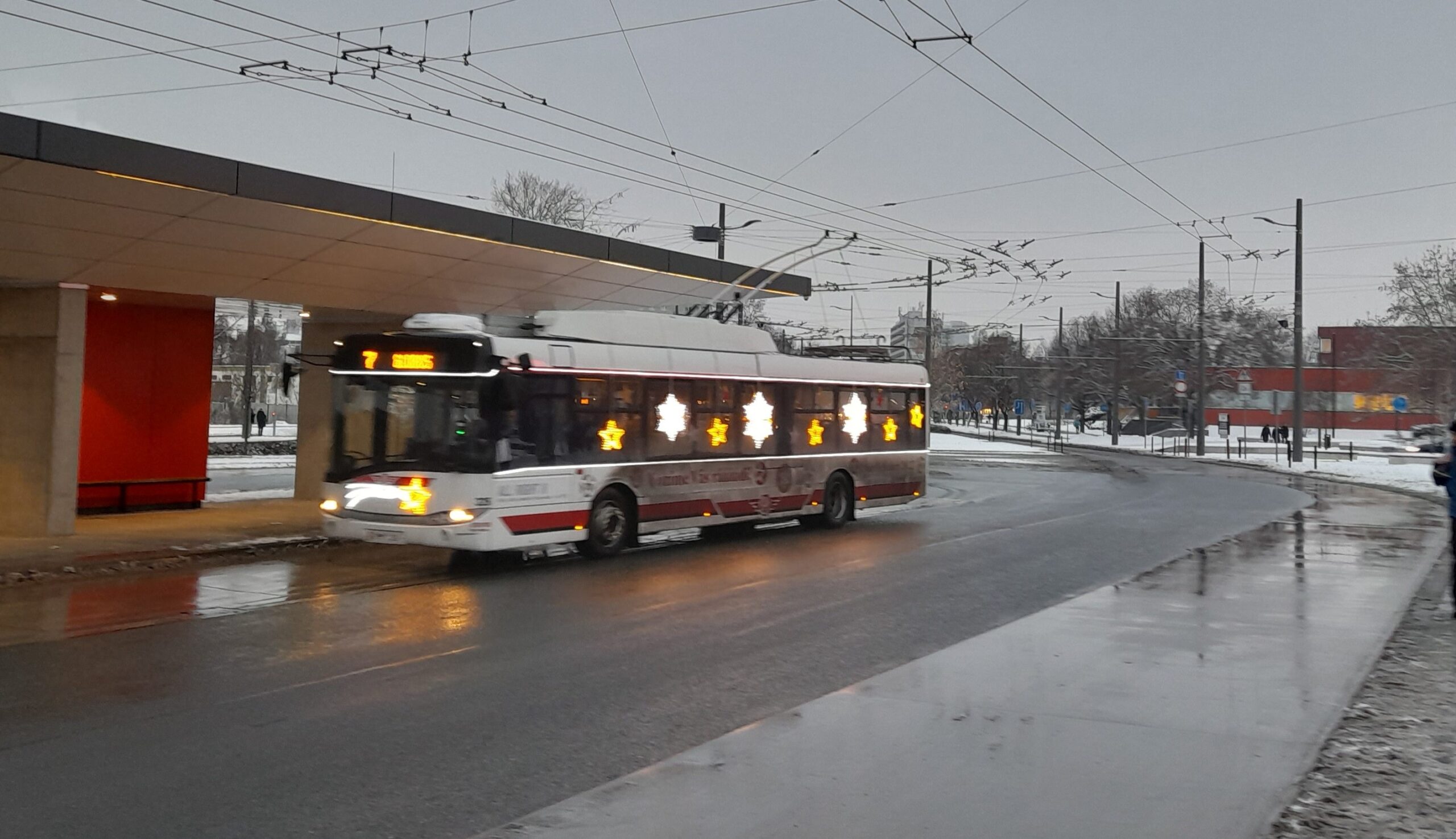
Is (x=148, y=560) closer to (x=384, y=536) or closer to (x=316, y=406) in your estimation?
(x=384, y=536)

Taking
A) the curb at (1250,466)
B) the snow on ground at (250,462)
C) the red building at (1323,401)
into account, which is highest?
the red building at (1323,401)

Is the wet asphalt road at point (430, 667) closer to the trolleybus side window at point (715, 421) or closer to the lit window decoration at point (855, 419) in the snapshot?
the trolleybus side window at point (715, 421)

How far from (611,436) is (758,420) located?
3.43m

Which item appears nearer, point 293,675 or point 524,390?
point 293,675

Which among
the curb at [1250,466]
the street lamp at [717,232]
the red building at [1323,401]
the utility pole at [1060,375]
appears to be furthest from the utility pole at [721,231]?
the red building at [1323,401]

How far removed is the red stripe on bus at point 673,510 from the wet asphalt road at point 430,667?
543 millimetres

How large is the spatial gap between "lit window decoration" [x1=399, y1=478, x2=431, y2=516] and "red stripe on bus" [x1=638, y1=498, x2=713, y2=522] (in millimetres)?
3351

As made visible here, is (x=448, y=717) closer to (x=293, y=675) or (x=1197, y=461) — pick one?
(x=293, y=675)

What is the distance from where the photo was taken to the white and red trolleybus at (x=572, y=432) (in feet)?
46.9

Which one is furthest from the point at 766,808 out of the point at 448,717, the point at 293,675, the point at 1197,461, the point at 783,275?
the point at 1197,461

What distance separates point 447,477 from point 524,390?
1434 millimetres

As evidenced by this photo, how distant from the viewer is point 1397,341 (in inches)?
1908

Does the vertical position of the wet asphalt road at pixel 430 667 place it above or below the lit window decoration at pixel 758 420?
below

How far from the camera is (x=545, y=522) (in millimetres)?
14945
